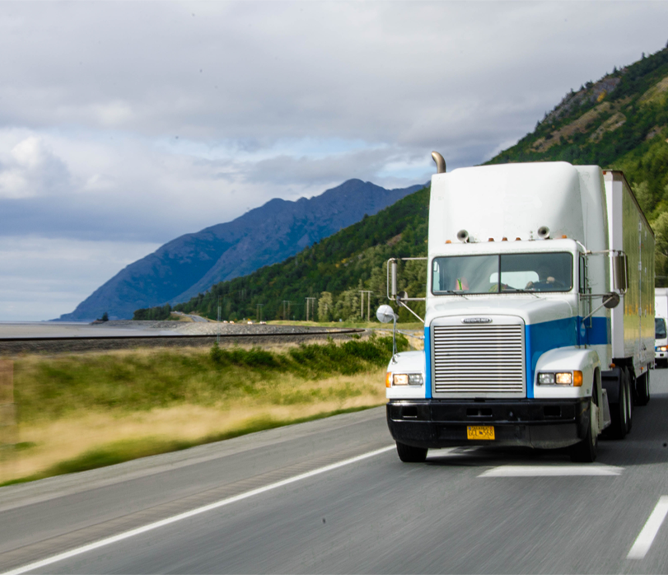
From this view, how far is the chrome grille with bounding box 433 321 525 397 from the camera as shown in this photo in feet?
31.1

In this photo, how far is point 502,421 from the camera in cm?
943

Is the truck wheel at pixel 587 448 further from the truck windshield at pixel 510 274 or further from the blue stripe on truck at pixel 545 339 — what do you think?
the truck windshield at pixel 510 274

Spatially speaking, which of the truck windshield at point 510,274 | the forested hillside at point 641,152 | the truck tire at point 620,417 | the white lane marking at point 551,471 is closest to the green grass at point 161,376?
the truck tire at point 620,417

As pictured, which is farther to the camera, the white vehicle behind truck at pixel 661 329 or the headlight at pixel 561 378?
the white vehicle behind truck at pixel 661 329

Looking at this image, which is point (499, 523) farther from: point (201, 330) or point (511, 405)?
point (201, 330)

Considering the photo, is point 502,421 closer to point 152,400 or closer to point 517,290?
point 517,290

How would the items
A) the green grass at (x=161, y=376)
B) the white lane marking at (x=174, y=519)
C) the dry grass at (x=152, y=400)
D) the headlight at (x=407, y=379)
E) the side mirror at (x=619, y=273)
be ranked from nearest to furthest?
the white lane marking at (x=174, y=519)
the headlight at (x=407, y=379)
the side mirror at (x=619, y=273)
the dry grass at (x=152, y=400)
the green grass at (x=161, y=376)

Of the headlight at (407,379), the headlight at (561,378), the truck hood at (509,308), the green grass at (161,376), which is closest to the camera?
the headlight at (561,378)

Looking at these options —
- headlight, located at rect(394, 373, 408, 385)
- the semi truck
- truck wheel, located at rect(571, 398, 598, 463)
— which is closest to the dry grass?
headlight, located at rect(394, 373, 408, 385)

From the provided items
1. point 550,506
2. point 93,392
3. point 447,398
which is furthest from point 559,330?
point 93,392

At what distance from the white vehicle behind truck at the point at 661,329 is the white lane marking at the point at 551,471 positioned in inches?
984

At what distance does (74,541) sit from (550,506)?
14.0ft

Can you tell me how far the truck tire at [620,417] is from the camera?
483 inches

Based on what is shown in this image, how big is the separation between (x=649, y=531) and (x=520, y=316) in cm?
350
